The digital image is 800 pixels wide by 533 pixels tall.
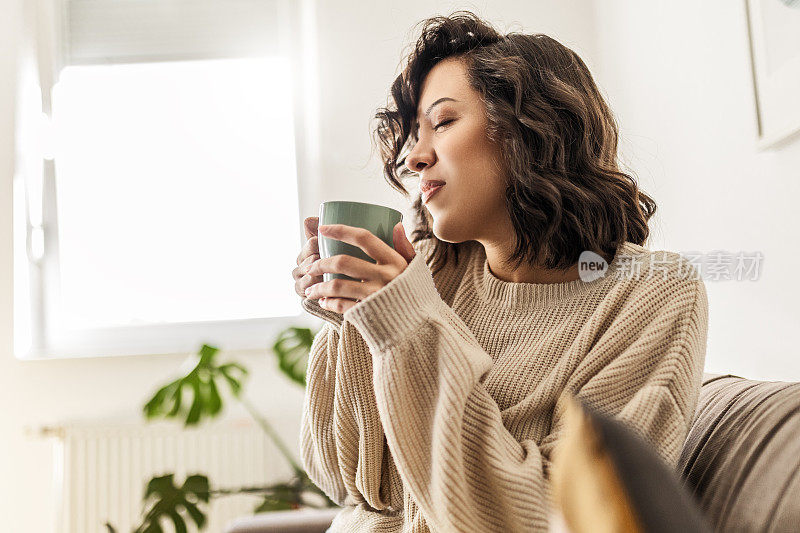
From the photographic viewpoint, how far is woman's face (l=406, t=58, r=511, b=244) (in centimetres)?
88

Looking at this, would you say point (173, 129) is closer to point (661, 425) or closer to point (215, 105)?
point (215, 105)

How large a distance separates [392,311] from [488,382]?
220mm

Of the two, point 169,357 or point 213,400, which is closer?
point 213,400

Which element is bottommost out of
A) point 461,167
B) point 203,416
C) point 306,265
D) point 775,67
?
point 203,416

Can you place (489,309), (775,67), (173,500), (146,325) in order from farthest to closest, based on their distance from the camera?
(146,325), (173,500), (775,67), (489,309)

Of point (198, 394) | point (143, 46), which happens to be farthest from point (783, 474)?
point (143, 46)

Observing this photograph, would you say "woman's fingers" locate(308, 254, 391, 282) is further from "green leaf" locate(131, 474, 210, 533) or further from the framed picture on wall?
"green leaf" locate(131, 474, 210, 533)

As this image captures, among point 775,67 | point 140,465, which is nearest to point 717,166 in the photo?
point 775,67

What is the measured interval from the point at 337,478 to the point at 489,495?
0.32 metres

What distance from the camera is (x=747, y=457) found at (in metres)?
0.71

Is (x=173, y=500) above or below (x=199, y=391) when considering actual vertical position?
below

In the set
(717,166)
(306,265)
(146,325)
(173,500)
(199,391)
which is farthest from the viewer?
(146,325)

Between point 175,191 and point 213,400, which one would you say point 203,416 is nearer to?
point 213,400

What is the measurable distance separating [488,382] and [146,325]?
6.71 feet
